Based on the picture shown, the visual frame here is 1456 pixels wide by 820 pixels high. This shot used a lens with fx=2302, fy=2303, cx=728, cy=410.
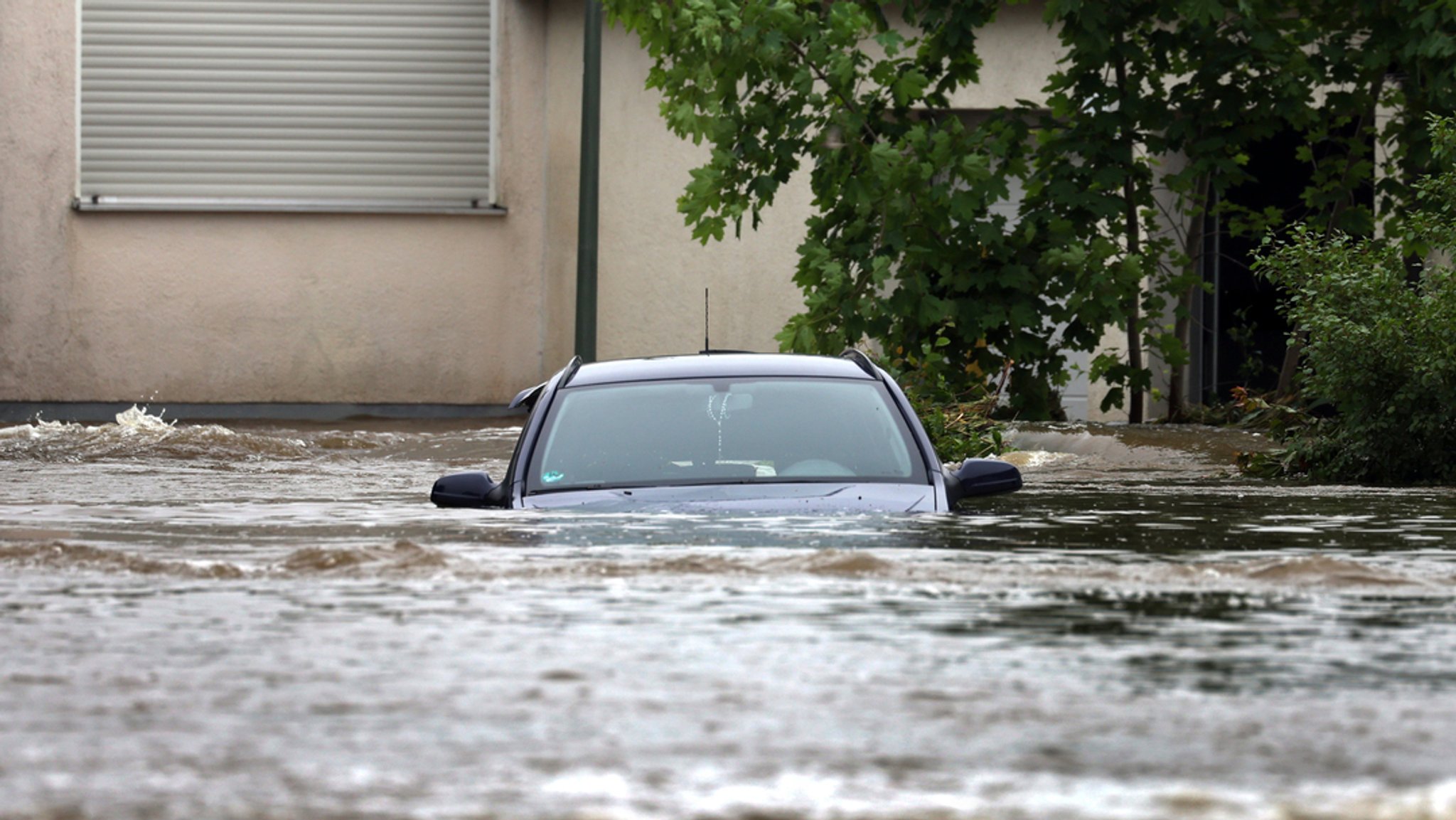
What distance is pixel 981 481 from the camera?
7.44m

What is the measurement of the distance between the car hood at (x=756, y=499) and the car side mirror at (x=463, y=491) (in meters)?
0.13

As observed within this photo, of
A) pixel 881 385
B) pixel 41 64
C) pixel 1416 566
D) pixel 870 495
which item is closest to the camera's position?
pixel 1416 566

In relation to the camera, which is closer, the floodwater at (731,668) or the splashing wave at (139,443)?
the floodwater at (731,668)

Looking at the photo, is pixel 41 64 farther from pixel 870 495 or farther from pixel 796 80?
pixel 870 495

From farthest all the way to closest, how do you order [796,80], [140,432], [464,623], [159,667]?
[140,432], [796,80], [464,623], [159,667]

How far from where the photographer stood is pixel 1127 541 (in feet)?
24.7

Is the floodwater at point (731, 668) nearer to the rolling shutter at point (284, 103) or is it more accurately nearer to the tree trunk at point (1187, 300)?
the tree trunk at point (1187, 300)

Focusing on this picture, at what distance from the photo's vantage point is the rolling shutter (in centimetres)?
2123

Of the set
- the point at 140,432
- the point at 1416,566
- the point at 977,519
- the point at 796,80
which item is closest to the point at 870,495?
the point at 977,519

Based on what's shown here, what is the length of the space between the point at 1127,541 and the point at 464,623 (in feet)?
9.71

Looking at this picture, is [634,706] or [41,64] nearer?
[634,706]

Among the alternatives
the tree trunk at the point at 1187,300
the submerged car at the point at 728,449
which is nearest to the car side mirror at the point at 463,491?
the submerged car at the point at 728,449

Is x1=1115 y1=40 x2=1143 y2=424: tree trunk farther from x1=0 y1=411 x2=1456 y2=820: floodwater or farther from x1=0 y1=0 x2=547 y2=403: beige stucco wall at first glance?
x1=0 y1=0 x2=547 y2=403: beige stucco wall

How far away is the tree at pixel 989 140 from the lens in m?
13.7
